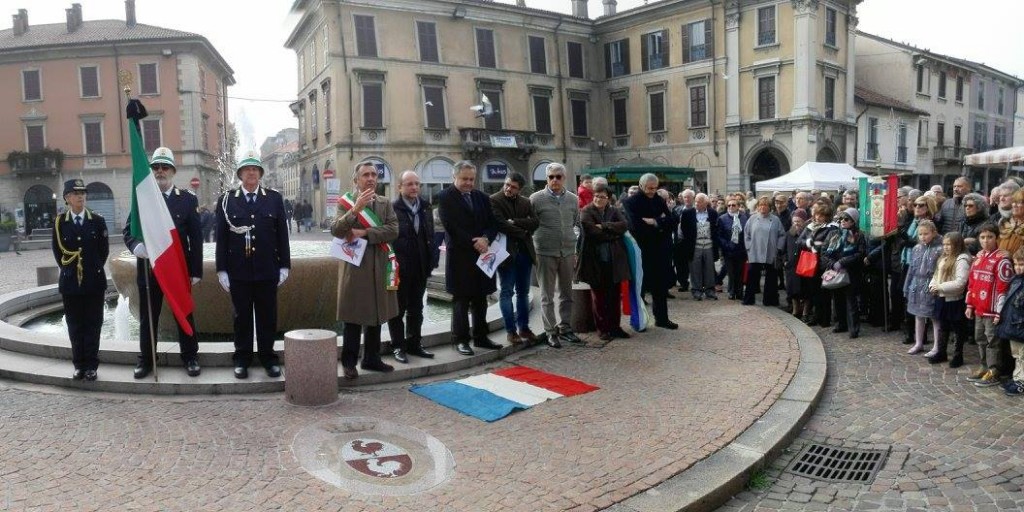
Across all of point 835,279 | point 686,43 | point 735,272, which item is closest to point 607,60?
point 686,43

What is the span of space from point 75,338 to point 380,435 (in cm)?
304

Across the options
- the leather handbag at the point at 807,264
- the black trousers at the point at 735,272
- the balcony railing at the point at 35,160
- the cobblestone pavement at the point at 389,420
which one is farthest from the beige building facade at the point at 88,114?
the cobblestone pavement at the point at 389,420

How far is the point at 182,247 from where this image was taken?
6176 millimetres

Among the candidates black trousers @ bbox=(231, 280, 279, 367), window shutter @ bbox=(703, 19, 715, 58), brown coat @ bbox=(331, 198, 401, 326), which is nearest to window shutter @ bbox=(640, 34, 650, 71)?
window shutter @ bbox=(703, 19, 715, 58)

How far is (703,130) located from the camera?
35.2 meters

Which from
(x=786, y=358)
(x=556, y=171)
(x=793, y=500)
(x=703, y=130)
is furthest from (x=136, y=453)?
(x=703, y=130)

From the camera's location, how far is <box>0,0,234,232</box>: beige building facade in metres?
38.0

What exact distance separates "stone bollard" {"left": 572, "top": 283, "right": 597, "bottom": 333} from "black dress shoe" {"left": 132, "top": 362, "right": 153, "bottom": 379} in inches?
174

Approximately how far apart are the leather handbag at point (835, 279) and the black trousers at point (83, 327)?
7.89 metres

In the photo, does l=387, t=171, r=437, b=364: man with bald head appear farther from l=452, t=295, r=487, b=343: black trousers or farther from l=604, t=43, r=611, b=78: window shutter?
l=604, t=43, r=611, b=78: window shutter

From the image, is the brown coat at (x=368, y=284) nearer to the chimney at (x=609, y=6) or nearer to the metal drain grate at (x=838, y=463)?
the metal drain grate at (x=838, y=463)

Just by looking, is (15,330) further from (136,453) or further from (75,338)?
(136,453)

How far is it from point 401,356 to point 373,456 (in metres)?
2.09

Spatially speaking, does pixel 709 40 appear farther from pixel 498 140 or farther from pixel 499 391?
pixel 499 391
